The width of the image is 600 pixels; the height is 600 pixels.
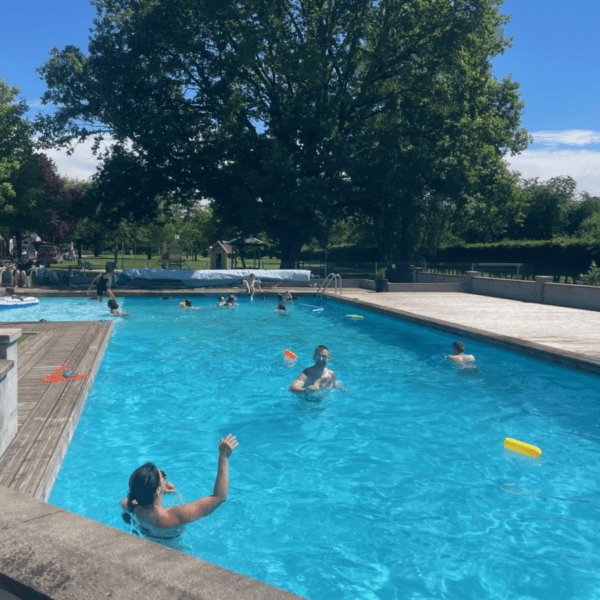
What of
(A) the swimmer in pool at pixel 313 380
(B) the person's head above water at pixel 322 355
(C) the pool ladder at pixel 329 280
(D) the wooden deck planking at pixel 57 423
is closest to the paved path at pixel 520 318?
(C) the pool ladder at pixel 329 280

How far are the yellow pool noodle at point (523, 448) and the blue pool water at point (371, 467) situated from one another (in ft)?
0.41

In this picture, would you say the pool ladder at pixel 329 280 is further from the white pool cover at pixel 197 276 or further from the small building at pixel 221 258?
the small building at pixel 221 258

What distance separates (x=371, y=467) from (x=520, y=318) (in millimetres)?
12343

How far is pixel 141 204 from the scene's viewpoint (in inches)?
1404

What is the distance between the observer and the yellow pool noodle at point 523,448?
7.41 metres

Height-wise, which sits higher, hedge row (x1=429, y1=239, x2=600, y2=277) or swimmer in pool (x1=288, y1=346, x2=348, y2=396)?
hedge row (x1=429, y1=239, x2=600, y2=277)

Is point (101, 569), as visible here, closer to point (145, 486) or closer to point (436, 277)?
point (145, 486)

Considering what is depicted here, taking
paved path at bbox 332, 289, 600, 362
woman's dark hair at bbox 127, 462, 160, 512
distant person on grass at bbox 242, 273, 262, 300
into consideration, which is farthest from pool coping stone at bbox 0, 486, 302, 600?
distant person on grass at bbox 242, 273, 262, 300

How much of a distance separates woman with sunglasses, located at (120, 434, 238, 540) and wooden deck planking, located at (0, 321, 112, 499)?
93cm

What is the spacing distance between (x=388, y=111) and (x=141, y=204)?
58.5 ft

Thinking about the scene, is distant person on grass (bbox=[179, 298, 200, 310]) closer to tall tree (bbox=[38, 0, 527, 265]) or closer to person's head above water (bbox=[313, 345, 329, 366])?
tall tree (bbox=[38, 0, 527, 265])

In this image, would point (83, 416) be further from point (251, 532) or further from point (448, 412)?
point (448, 412)

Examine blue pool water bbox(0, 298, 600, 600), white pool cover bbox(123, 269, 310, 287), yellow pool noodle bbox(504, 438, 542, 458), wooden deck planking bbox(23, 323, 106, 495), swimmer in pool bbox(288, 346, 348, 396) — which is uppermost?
white pool cover bbox(123, 269, 310, 287)

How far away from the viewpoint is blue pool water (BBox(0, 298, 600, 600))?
5.16 meters
